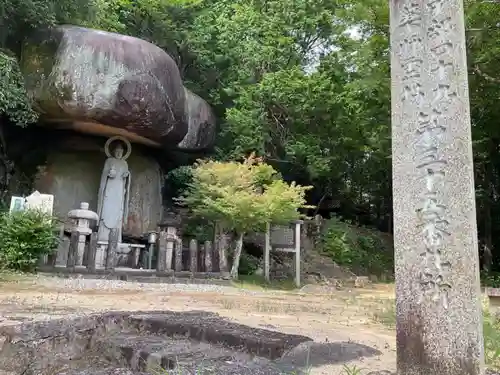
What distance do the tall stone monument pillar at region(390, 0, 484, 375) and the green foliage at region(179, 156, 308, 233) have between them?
8.90 m

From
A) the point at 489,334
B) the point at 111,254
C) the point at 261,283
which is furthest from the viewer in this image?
the point at 261,283

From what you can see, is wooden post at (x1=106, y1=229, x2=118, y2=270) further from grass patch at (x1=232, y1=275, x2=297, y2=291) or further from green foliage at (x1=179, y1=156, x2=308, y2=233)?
grass patch at (x1=232, y1=275, x2=297, y2=291)

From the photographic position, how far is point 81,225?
11922 mm

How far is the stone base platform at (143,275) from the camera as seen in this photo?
33.1 feet

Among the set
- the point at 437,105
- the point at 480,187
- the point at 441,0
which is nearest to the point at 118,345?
the point at 437,105

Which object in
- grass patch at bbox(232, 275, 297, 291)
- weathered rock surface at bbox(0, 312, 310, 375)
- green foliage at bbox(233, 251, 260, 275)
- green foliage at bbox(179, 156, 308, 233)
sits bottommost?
weathered rock surface at bbox(0, 312, 310, 375)

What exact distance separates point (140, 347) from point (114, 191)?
38.6ft

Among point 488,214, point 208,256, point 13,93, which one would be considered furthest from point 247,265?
point 488,214

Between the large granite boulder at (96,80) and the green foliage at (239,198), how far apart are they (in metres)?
2.58

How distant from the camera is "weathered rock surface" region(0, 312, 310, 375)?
2.96m

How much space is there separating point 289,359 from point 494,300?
4.30m

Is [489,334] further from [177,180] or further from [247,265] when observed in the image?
[177,180]

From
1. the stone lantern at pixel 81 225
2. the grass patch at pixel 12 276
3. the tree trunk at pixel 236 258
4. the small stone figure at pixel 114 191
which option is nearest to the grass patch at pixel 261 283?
the tree trunk at pixel 236 258

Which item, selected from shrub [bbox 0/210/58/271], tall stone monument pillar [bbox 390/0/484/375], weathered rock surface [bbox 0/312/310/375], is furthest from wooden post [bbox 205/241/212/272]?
tall stone monument pillar [bbox 390/0/484/375]
